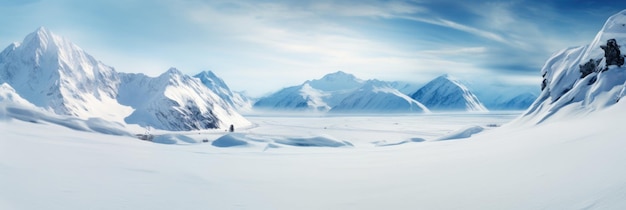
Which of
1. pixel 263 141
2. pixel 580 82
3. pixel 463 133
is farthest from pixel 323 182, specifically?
pixel 463 133

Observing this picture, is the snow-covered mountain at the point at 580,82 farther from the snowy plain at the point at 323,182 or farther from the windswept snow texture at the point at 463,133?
the snowy plain at the point at 323,182

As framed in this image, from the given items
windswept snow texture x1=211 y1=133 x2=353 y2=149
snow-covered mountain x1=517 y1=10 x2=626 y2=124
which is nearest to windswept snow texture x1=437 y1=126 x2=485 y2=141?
snow-covered mountain x1=517 y1=10 x2=626 y2=124

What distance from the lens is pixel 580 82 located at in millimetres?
41562

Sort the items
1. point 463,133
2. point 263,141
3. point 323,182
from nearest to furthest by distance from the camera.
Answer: point 323,182
point 263,141
point 463,133

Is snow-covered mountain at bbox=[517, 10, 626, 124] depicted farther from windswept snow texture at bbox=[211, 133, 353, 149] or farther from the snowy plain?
the snowy plain

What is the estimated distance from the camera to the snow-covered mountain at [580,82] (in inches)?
1362

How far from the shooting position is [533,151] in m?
13.1

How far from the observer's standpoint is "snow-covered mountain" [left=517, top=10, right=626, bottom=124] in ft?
114

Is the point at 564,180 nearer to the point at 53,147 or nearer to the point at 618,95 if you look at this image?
the point at 53,147

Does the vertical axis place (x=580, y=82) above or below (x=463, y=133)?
above

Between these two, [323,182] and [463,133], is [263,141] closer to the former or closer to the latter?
[323,182]

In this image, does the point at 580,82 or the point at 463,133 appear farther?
the point at 463,133

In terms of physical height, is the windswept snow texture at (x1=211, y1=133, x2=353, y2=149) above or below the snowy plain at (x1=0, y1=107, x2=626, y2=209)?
above

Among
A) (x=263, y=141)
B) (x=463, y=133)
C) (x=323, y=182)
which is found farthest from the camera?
(x=463, y=133)
